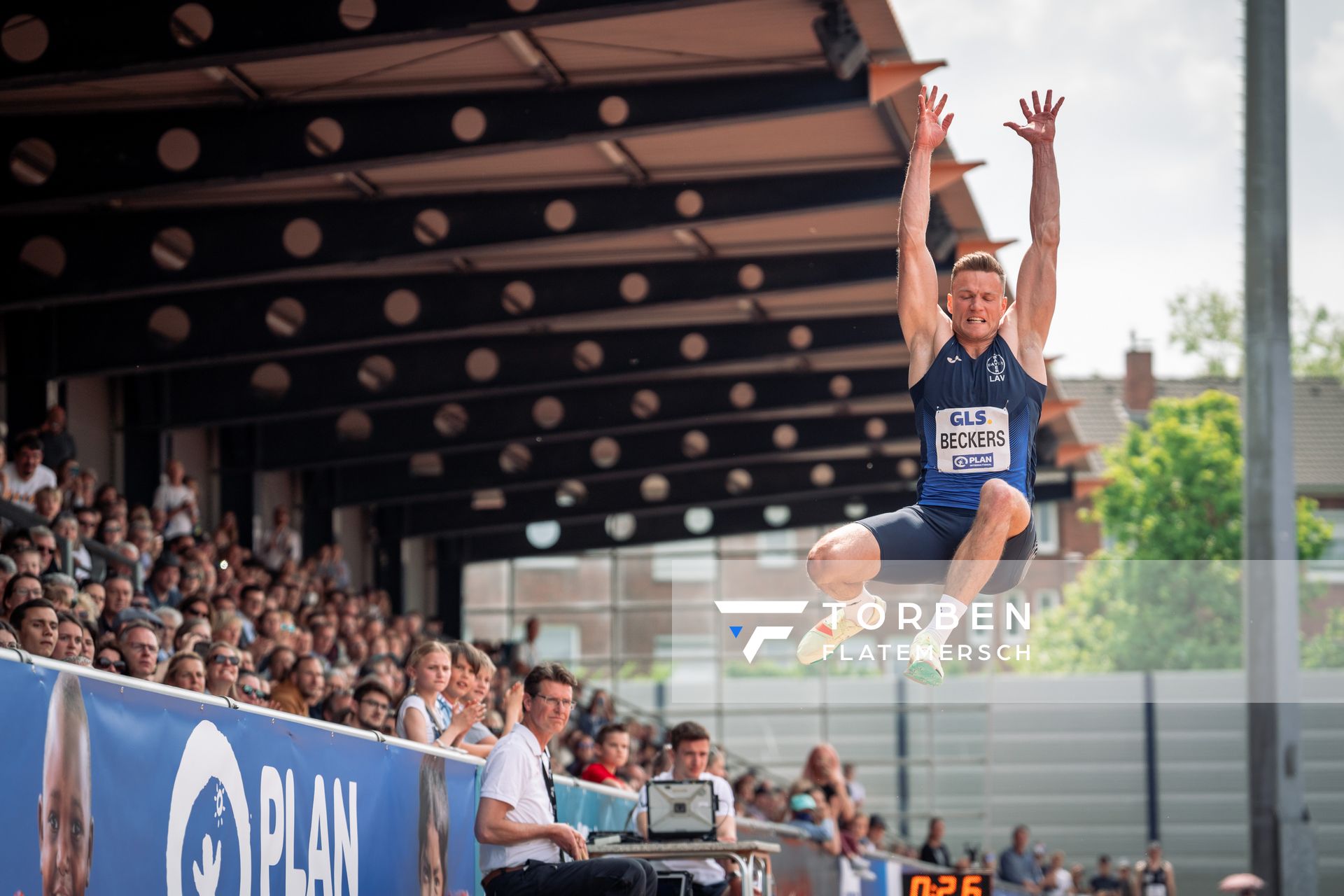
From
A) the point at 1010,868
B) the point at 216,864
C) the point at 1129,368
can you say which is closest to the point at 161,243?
the point at 216,864

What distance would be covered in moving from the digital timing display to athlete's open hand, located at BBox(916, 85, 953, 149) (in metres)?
11.1

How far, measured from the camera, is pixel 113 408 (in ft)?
77.1

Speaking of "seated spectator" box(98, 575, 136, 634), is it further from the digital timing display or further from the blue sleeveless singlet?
the blue sleeveless singlet

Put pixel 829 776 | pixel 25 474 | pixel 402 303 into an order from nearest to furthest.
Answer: pixel 829 776 → pixel 25 474 → pixel 402 303

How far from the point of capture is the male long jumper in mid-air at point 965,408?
7.32 meters

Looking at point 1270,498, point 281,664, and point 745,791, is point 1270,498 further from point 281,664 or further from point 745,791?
point 745,791

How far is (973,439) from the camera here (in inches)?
292

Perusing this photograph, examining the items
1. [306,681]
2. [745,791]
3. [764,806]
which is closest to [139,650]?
[306,681]

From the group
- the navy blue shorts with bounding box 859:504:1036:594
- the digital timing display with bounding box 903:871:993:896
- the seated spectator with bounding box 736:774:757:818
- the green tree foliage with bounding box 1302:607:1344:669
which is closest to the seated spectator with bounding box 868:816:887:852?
the seated spectator with bounding box 736:774:757:818

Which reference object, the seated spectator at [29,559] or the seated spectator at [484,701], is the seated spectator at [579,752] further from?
the seated spectator at [29,559]

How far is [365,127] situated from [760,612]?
9.75 meters

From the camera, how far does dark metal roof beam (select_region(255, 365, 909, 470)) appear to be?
2744 centimetres

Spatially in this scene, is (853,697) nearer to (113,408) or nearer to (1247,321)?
(113,408)

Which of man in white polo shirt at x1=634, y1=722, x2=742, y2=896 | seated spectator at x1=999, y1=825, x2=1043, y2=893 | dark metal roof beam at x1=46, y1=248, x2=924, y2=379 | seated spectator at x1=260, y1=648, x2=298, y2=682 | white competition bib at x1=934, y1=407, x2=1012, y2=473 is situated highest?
dark metal roof beam at x1=46, y1=248, x2=924, y2=379
